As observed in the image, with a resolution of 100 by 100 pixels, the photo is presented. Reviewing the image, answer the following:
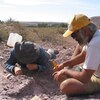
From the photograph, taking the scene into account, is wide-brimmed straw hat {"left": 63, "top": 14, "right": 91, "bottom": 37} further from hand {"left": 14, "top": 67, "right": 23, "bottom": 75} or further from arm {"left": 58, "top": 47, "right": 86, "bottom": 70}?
hand {"left": 14, "top": 67, "right": 23, "bottom": 75}

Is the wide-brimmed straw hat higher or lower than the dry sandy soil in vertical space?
higher

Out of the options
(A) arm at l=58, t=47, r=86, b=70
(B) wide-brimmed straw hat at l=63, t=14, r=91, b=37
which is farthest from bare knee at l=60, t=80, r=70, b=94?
(B) wide-brimmed straw hat at l=63, t=14, r=91, b=37

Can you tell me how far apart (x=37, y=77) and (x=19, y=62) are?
46 cm

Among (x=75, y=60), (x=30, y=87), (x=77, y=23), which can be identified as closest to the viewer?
(x=77, y=23)

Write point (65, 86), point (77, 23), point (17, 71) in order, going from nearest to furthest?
1. point (77, 23)
2. point (65, 86)
3. point (17, 71)

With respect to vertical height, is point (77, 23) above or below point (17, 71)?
above

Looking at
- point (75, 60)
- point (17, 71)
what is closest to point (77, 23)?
point (75, 60)

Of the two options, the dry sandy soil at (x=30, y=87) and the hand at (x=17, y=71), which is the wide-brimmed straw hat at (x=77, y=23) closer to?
the dry sandy soil at (x=30, y=87)

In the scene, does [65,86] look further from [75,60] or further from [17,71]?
[17,71]

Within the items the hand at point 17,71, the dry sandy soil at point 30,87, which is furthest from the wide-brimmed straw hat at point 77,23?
the hand at point 17,71

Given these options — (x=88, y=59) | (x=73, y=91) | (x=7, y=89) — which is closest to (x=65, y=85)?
(x=73, y=91)

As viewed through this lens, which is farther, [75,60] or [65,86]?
[75,60]

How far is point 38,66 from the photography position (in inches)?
290

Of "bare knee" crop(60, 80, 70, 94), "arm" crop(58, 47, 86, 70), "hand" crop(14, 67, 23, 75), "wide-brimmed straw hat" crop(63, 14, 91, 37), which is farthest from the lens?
"hand" crop(14, 67, 23, 75)
